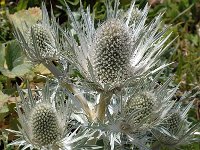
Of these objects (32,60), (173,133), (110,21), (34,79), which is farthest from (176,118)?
(34,79)

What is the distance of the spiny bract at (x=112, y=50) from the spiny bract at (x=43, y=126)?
0.26 m

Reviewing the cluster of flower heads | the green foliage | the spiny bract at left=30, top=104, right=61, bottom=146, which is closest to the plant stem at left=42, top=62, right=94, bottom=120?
the cluster of flower heads

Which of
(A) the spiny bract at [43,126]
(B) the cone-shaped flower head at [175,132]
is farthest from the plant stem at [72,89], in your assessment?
(B) the cone-shaped flower head at [175,132]

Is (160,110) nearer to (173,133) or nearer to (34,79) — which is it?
(173,133)

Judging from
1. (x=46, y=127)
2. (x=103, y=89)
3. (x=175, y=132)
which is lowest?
(x=175, y=132)

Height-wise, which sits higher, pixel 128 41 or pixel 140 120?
pixel 128 41

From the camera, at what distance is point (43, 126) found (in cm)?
156

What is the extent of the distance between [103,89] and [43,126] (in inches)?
11.3

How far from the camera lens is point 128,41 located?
4.76ft

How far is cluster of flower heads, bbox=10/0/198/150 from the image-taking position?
1.44 meters

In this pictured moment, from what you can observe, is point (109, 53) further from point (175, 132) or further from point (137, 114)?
point (175, 132)

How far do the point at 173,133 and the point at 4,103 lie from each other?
33.4 inches

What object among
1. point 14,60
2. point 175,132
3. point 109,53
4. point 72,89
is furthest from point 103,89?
point 14,60

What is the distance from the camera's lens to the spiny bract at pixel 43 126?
5.11 ft
